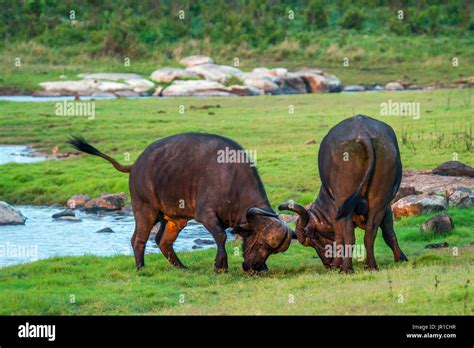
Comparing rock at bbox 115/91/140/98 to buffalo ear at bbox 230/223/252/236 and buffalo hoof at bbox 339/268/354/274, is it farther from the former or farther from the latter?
buffalo hoof at bbox 339/268/354/274

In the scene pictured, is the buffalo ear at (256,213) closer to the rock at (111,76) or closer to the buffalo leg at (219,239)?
the buffalo leg at (219,239)

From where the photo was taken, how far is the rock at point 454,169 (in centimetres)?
1712

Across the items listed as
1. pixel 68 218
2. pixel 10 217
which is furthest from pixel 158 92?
pixel 10 217

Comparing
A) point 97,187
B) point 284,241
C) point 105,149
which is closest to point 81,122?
point 105,149

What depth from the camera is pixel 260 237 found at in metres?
11.3

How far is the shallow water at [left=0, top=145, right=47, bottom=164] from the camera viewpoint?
74.0 ft

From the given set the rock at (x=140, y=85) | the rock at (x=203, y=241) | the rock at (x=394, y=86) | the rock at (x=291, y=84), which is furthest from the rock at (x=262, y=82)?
the rock at (x=203, y=241)

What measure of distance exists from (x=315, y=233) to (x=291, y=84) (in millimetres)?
28939

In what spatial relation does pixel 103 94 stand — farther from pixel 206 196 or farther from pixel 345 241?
pixel 345 241

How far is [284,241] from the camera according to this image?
11.3 meters
